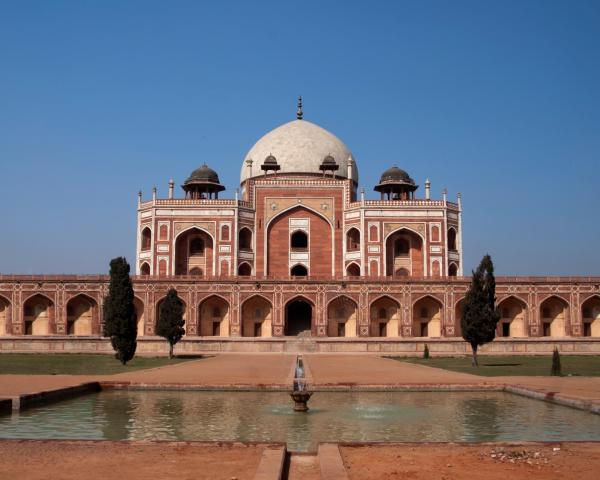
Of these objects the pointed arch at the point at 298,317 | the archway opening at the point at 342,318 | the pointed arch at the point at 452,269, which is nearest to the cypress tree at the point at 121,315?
the archway opening at the point at 342,318

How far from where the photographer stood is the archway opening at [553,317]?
31406mm

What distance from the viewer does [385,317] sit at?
31547 mm

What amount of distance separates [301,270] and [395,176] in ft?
22.6

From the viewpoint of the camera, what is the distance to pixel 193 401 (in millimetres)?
11062

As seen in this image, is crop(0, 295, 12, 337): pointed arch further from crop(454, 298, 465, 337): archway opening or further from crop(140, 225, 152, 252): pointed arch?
crop(454, 298, 465, 337): archway opening

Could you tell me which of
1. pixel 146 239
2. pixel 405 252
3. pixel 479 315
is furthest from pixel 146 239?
pixel 479 315

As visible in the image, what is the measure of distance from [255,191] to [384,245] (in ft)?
23.6

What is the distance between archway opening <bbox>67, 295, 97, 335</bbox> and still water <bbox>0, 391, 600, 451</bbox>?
785 inches

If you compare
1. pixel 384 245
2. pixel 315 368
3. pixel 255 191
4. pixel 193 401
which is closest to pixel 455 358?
pixel 315 368

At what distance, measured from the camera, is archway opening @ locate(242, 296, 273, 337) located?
3120 cm

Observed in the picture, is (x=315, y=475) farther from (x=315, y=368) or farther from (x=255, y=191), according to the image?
(x=255, y=191)

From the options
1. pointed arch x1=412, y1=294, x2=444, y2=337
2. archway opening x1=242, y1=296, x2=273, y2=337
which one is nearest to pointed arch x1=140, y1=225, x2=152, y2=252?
archway opening x1=242, y1=296, x2=273, y2=337

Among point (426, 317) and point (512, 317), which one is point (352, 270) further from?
point (512, 317)

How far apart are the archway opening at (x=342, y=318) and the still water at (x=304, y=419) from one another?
19074mm
